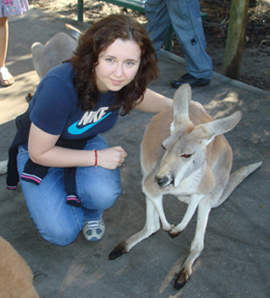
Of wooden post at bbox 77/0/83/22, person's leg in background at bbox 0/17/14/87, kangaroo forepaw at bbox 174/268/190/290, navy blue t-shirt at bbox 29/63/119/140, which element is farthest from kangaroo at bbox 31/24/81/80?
wooden post at bbox 77/0/83/22

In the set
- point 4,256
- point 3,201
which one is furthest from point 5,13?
point 4,256

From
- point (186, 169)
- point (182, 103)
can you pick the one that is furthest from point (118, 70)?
point (186, 169)

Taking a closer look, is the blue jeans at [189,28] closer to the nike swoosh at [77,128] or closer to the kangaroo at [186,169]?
the kangaroo at [186,169]

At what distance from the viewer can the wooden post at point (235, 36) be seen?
3441mm

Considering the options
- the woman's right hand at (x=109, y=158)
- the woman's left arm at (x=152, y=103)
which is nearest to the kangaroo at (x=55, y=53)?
the woman's left arm at (x=152, y=103)

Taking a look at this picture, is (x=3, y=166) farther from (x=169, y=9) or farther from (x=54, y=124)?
(x=169, y=9)

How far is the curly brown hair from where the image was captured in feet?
4.73

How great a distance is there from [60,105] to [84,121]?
210mm

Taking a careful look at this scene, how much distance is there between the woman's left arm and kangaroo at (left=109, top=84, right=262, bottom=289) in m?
0.11

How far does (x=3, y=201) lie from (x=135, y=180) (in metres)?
0.95

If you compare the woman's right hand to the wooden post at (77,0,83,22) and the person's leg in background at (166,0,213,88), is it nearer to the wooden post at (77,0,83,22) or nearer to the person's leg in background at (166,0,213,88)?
the person's leg in background at (166,0,213,88)

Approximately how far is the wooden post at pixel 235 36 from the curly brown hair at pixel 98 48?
7.54ft

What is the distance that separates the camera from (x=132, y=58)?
1495 mm

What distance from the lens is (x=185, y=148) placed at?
158cm
